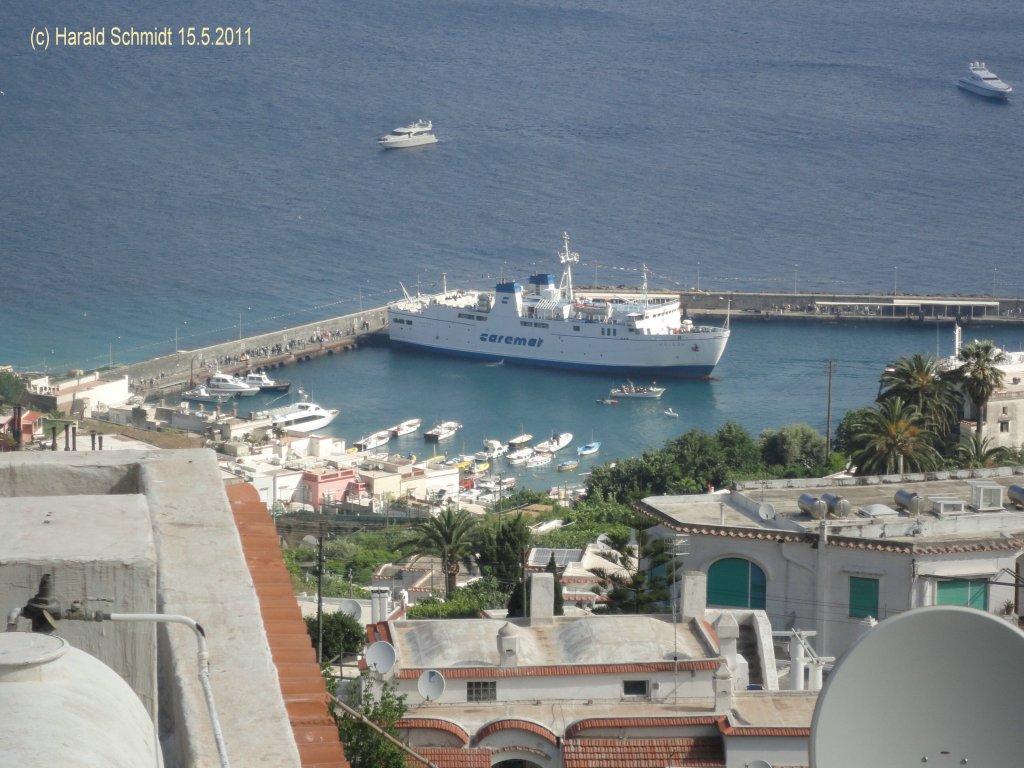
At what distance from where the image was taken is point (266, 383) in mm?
58344

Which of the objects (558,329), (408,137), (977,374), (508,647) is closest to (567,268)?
(558,329)

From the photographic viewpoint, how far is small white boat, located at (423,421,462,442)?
5318cm

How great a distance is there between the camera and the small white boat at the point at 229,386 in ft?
189

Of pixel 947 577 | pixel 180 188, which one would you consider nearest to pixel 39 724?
pixel 947 577

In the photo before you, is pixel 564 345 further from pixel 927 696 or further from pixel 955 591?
pixel 927 696

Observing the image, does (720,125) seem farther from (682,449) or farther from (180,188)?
(682,449)

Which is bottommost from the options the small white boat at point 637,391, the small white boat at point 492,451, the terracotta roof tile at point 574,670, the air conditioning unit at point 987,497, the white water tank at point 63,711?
the terracotta roof tile at point 574,670

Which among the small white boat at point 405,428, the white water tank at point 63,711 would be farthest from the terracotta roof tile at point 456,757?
the small white boat at point 405,428

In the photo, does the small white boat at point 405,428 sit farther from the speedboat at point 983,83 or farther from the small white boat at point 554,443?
the speedboat at point 983,83

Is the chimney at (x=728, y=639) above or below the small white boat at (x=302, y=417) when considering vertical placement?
below

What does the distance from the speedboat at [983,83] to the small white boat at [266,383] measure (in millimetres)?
67156

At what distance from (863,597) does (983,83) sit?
101501 mm

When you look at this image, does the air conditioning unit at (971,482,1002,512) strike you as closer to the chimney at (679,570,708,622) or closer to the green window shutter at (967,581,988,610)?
the green window shutter at (967,581,988,610)

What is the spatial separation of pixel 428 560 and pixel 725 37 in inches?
4345
